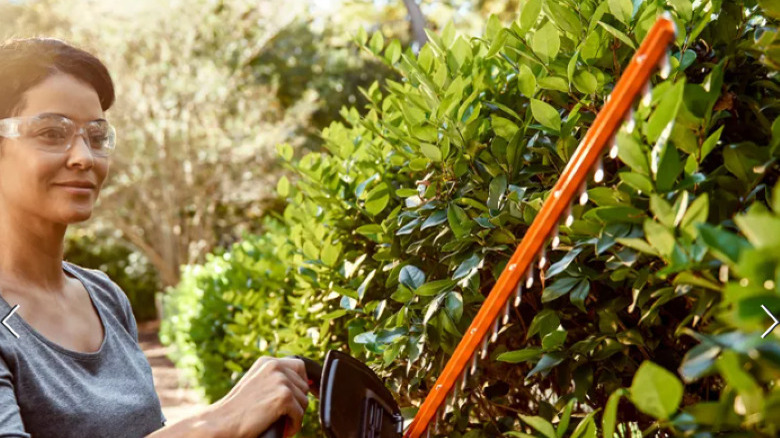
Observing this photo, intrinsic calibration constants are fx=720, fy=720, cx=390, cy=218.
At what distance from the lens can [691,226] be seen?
43.3 inches

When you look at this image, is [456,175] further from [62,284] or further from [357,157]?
[62,284]

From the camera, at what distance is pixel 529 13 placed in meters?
1.77

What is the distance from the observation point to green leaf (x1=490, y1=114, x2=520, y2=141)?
1.73m

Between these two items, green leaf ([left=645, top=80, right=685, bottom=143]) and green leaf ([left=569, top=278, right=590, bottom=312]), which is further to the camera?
green leaf ([left=569, top=278, right=590, bottom=312])

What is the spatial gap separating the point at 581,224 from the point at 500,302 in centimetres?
34

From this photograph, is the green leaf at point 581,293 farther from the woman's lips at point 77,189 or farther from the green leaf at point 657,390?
the woman's lips at point 77,189

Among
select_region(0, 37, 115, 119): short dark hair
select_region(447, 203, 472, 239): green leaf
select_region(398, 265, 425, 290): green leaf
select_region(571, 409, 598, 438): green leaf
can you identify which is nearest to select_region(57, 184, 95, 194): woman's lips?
select_region(0, 37, 115, 119): short dark hair

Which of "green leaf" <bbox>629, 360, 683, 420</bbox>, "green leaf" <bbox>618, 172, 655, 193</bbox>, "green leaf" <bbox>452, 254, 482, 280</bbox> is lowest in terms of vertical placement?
"green leaf" <bbox>452, 254, 482, 280</bbox>

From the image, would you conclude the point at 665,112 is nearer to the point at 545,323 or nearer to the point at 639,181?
the point at 639,181

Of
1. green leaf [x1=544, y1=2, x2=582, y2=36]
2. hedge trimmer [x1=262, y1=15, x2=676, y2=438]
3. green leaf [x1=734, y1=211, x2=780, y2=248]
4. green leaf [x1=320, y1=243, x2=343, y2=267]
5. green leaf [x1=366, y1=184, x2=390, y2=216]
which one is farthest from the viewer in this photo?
green leaf [x1=320, y1=243, x2=343, y2=267]

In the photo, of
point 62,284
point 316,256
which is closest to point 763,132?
point 316,256

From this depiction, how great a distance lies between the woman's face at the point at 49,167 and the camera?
193 centimetres

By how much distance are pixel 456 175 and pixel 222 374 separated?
426cm

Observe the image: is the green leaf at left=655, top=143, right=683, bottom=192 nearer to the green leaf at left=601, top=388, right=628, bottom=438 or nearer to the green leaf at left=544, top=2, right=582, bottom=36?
the green leaf at left=601, top=388, right=628, bottom=438
